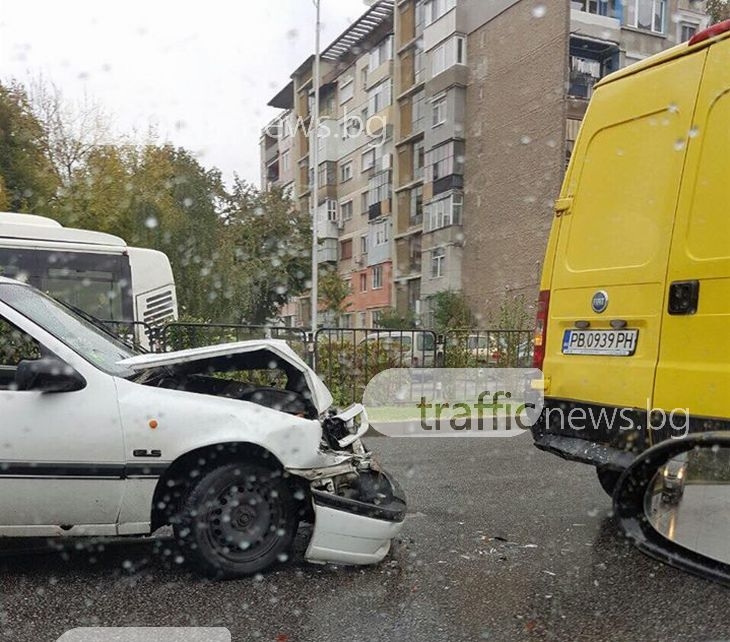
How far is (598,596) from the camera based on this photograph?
369cm

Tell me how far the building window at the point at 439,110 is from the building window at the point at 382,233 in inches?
291

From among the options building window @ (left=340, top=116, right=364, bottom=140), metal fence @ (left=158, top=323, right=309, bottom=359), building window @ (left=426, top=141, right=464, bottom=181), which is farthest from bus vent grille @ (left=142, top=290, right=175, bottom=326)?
building window @ (left=340, top=116, right=364, bottom=140)

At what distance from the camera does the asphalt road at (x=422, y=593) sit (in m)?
3.29

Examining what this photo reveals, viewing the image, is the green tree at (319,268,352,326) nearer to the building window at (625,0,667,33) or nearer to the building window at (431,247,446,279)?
the building window at (431,247,446,279)

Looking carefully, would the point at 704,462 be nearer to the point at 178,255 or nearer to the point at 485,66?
the point at 178,255

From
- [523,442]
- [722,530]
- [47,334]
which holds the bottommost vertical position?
→ [523,442]

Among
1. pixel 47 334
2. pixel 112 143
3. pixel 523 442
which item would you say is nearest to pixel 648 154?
pixel 47 334

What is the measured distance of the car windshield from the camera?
156 inches

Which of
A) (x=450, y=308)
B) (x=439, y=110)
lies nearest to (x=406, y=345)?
(x=450, y=308)

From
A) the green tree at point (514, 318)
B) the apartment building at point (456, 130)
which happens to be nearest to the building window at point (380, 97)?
the apartment building at point (456, 130)

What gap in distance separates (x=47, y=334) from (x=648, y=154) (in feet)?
11.5

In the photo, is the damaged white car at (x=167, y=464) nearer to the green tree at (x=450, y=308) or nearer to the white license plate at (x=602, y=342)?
the white license plate at (x=602, y=342)

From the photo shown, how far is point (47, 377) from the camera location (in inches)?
144

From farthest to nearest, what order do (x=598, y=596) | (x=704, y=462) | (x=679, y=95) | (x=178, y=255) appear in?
(x=178, y=255)
(x=679, y=95)
(x=598, y=596)
(x=704, y=462)
